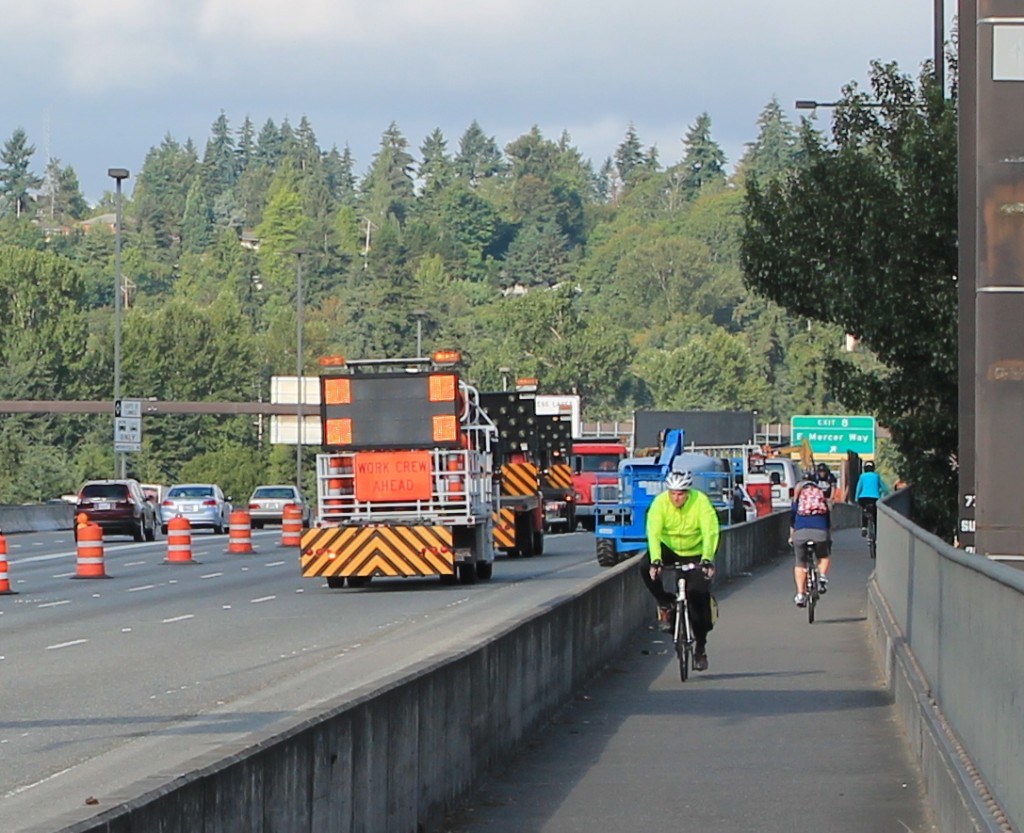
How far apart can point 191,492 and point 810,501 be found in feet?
124

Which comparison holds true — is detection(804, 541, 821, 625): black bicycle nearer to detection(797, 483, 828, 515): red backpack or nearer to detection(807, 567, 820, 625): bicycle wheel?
detection(807, 567, 820, 625): bicycle wheel

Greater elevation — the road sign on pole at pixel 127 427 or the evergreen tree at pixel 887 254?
the evergreen tree at pixel 887 254

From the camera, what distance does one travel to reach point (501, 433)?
4325cm

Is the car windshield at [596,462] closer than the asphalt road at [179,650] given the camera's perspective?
No

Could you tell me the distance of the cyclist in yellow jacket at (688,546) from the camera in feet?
59.4

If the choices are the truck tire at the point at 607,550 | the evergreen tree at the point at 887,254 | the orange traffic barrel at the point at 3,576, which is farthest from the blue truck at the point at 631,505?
the orange traffic barrel at the point at 3,576

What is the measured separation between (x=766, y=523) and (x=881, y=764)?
29871 mm

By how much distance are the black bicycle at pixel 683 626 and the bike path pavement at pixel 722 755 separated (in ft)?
0.65

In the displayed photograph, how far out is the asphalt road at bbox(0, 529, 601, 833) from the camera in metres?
13.5

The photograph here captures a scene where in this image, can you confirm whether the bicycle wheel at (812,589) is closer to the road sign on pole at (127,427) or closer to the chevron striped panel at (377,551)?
the chevron striped panel at (377,551)

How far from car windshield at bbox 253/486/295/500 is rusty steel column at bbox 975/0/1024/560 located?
48.2 metres

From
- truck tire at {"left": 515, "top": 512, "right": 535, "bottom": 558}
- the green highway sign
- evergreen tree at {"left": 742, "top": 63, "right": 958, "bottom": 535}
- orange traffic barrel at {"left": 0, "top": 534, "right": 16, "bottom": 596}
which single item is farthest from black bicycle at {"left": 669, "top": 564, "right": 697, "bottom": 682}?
the green highway sign

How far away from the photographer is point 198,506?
60250 millimetres

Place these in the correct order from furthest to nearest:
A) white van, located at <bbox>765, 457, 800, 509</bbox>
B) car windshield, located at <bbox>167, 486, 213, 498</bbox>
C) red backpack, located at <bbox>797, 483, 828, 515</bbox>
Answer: white van, located at <bbox>765, 457, 800, 509</bbox> < car windshield, located at <bbox>167, 486, 213, 498</bbox> < red backpack, located at <bbox>797, 483, 828, 515</bbox>
